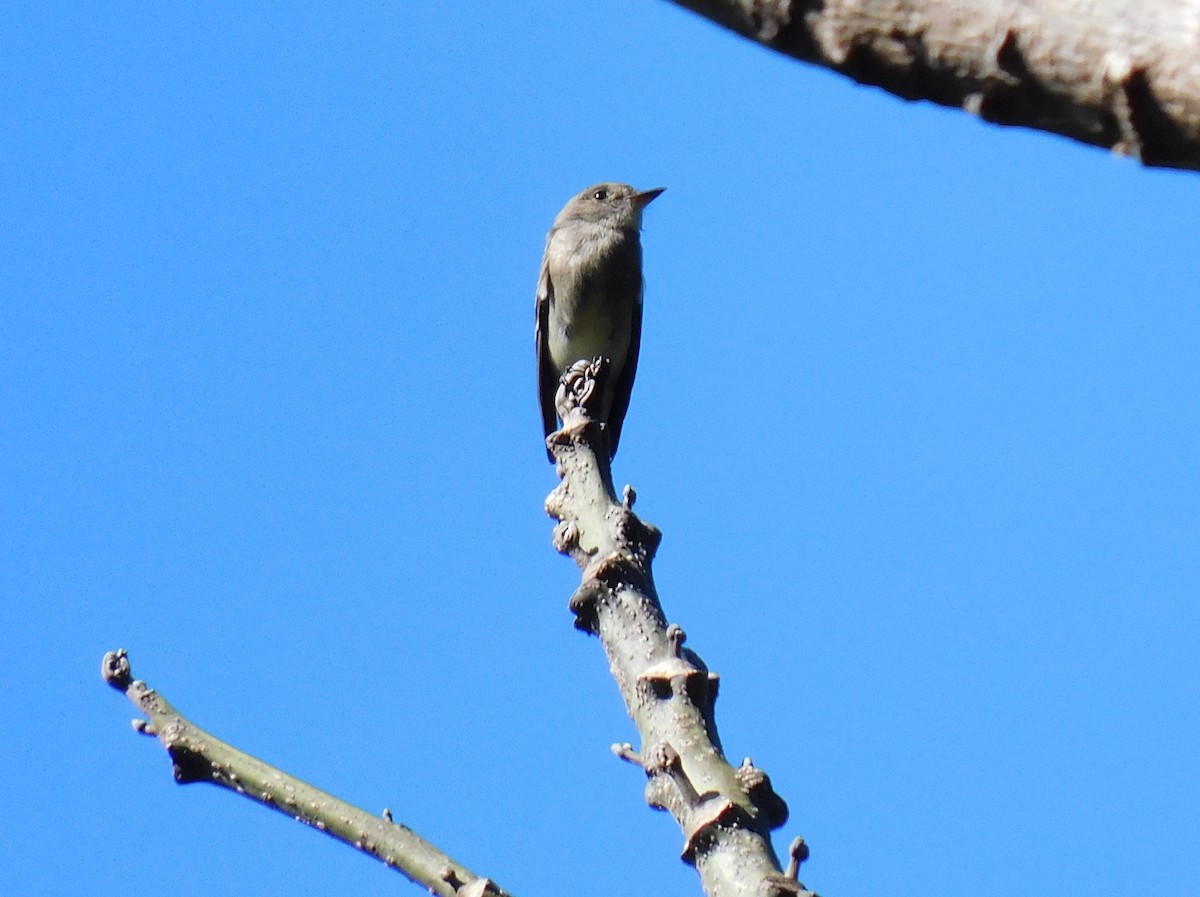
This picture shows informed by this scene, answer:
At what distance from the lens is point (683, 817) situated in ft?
9.27

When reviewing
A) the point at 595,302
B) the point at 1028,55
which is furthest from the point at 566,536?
the point at 595,302

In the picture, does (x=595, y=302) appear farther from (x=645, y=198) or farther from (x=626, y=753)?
(x=626, y=753)

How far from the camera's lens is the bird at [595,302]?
36.2ft

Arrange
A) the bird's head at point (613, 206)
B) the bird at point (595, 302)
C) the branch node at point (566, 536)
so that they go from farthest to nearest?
the bird's head at point (613, 206)
the bird at point (595, 302)
the branch node at point (566, 536)

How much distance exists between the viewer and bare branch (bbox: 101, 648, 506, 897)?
2725mm

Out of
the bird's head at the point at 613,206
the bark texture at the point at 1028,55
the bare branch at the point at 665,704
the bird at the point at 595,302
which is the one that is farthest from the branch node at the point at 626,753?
the bird's head at the point at 613,206

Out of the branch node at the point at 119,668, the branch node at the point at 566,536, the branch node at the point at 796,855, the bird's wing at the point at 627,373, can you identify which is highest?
the bird's wing at the point at 627,373

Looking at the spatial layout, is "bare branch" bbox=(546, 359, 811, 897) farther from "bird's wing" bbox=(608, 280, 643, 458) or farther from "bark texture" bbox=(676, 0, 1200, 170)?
"bird's wing" bbox=(608, 280, 643, 458)

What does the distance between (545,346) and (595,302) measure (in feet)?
2.13

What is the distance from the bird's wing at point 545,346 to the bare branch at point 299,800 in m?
8.37

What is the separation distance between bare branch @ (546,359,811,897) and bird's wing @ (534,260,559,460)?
7349 mm

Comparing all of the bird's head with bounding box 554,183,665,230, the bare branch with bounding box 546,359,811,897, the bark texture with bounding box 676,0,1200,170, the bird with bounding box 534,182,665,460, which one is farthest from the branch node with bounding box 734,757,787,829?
the bird's head with bounding box 554,183,665,230

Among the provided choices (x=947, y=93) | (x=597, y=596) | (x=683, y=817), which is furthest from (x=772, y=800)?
(x=947, y=93)

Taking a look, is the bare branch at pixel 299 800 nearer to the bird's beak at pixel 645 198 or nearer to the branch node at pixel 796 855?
the branch node at pixel 796 855
